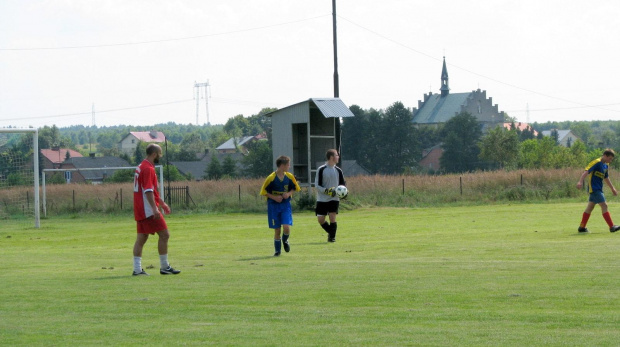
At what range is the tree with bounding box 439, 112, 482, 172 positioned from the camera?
114869mm

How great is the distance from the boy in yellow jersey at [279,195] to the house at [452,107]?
166985 mm

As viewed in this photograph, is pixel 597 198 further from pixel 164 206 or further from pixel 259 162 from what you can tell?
pixel 259 162

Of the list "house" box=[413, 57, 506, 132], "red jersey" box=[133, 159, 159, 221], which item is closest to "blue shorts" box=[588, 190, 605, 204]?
"red jersey" box=[133, 159, 159, 221]

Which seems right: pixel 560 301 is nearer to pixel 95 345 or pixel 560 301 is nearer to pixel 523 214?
pixel 95 345

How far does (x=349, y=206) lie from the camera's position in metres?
38.8

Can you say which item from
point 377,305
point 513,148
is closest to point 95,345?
point 377,305

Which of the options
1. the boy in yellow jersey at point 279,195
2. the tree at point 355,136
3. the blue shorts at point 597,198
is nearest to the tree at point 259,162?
the tree at point 355,136

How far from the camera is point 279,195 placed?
599 inches

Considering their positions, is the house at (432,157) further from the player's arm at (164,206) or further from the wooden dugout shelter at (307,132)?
the player's arm at (164,206)

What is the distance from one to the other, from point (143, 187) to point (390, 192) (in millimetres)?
33308

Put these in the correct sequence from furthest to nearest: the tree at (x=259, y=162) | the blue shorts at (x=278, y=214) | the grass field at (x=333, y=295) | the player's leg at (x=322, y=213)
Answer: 1. the tree at (x=259, y=162)
2. the player's leg at (x=322, y=213)
3. the blue shorts at (x=278, y=214)
4. the grass field at (x=333, y=295)

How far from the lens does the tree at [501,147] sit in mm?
104500

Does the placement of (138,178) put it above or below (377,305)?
above

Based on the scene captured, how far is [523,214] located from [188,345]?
75.6 ft
